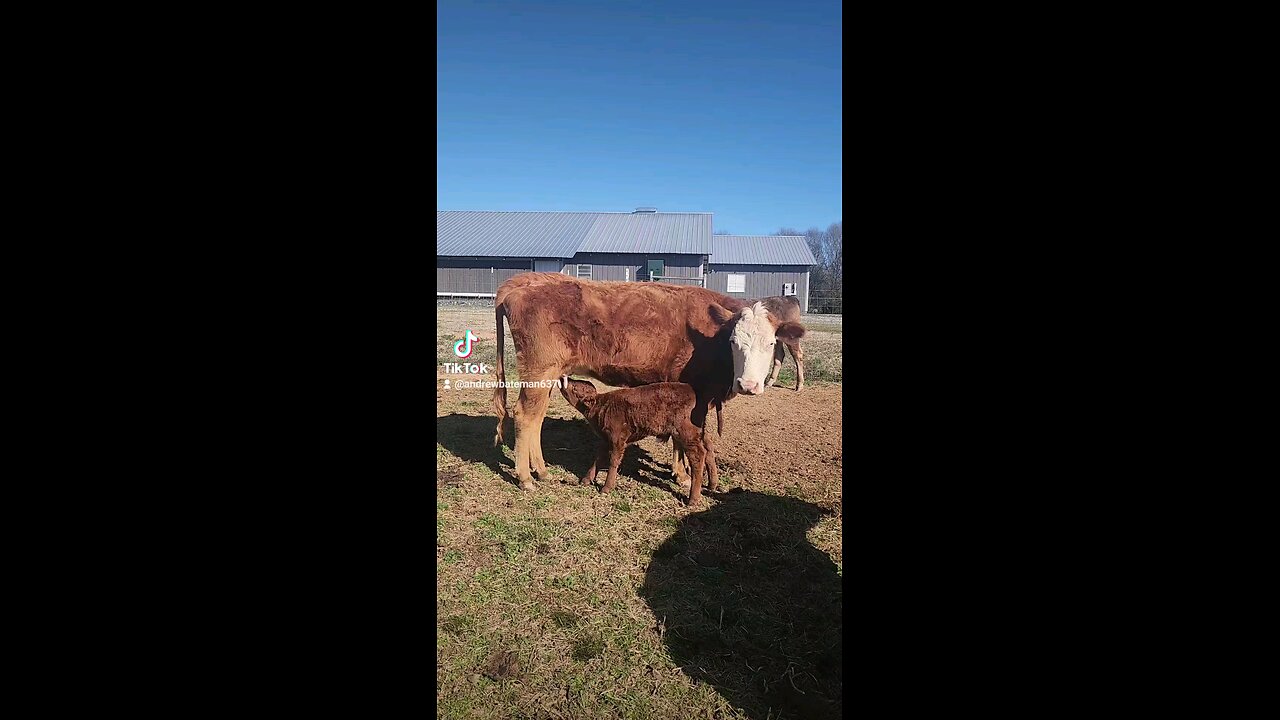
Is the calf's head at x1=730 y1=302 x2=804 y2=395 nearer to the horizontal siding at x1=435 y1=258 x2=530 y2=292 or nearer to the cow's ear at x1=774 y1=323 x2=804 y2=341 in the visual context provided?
the cow's ear at x1=774 y1=323 x2=804 y2=341

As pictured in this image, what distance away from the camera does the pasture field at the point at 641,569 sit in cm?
152

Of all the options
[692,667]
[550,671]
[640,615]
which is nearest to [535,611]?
[550,671]

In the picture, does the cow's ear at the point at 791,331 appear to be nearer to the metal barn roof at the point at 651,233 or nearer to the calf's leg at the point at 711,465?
the metal barn roof at the point at 651,233

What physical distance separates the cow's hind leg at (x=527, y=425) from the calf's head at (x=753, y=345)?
2.77ft

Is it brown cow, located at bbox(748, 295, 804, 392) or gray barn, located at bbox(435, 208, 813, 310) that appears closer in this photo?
gray barn, located at bbox(435, 208, 813, 310)

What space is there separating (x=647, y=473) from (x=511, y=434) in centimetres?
63

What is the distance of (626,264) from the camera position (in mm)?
2135

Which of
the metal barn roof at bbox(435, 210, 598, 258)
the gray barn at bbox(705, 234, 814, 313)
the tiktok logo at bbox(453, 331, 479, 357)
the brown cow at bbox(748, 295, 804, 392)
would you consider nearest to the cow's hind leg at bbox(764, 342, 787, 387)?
the brown cow at bbox(748, 295, 804, 392)

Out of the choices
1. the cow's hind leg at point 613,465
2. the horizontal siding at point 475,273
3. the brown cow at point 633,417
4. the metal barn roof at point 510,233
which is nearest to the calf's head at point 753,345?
the brown cow at point 633,417

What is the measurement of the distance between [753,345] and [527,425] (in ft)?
3.37

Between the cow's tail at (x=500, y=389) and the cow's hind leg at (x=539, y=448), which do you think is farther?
the cow's hind leg at (x=539, y=448)

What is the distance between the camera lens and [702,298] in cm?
227

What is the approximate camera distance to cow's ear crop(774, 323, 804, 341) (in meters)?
2.07

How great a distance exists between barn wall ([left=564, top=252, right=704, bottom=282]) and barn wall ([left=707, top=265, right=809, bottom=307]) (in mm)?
97
